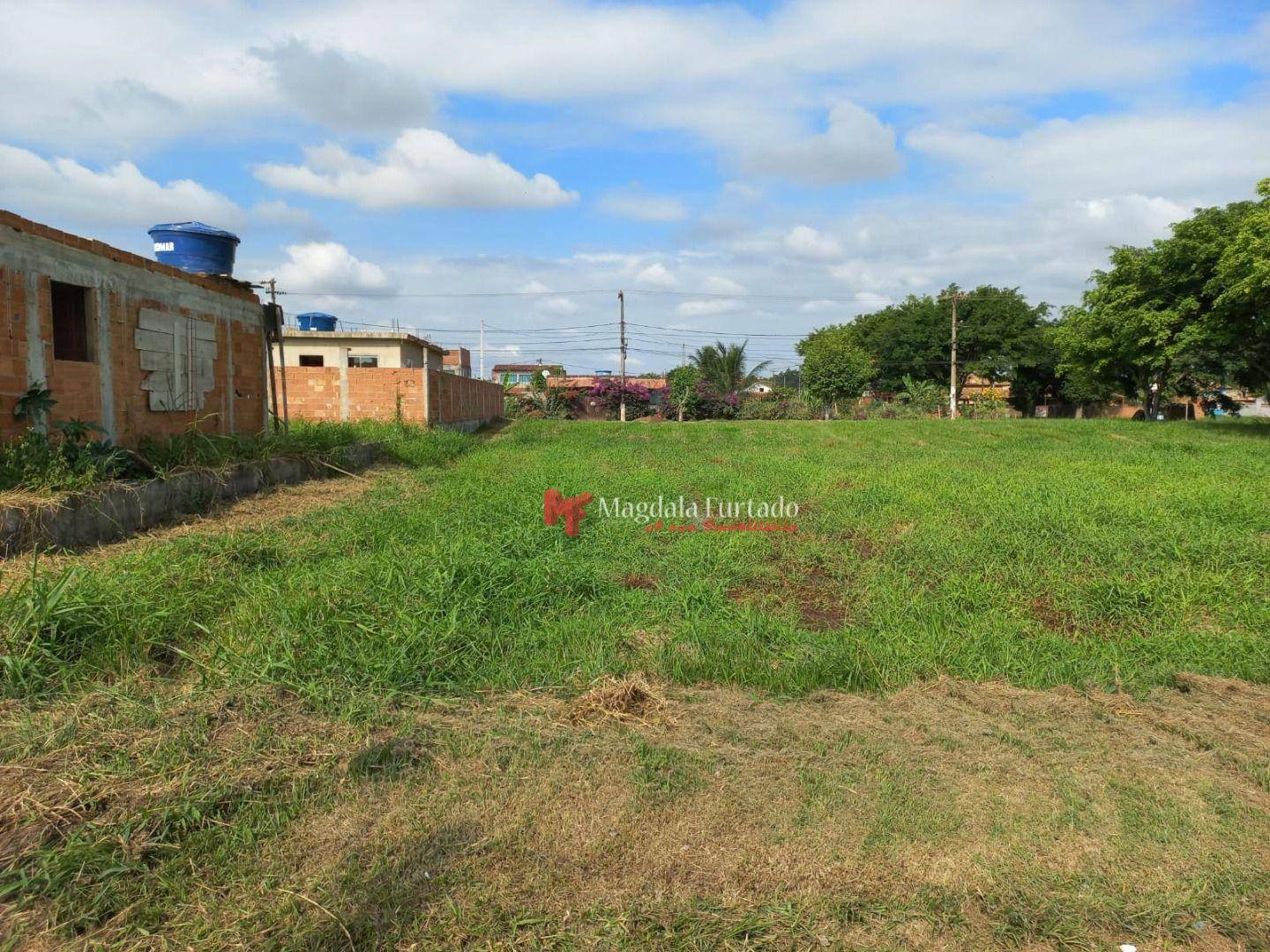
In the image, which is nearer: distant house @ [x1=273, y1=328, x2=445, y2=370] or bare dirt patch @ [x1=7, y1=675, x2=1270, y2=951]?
bare dirt patch @ [x1=7, y1=675, x2=1270, y2=951]

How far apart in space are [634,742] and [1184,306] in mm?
22088

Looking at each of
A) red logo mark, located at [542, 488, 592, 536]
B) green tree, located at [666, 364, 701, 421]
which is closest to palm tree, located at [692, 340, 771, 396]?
green tree, located at [666, 364, 701, 421]

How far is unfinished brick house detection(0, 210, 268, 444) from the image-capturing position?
6.29 meters

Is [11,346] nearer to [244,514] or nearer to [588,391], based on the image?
[244,514]

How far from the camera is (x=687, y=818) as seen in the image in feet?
8.30

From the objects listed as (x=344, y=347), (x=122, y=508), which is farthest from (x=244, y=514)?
(x=344, y=347)

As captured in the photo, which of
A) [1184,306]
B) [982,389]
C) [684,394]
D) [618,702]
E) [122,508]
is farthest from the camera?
[982,389]

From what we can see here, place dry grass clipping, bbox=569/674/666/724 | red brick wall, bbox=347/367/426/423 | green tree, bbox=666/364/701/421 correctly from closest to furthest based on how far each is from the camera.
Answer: dry grass clipping, bbox=569/674/666/724 < red brick wall, bbox=347/367/426/423 < green tree, bbox=666/364/701/421

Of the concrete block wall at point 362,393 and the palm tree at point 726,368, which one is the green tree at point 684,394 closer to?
the palm tree at point 726,368

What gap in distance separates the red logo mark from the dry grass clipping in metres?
3.07

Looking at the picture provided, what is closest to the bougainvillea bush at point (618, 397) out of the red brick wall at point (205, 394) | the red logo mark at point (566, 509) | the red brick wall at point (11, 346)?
the red brick wall at point (205, 394)

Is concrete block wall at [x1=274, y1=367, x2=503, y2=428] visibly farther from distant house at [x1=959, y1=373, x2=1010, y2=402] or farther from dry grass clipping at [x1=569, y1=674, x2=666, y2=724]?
distant house at [x1=959, y1=373, x2=1010, y2=402]

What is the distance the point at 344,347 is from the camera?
2175 cm

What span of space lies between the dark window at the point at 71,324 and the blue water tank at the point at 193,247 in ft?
9.85
